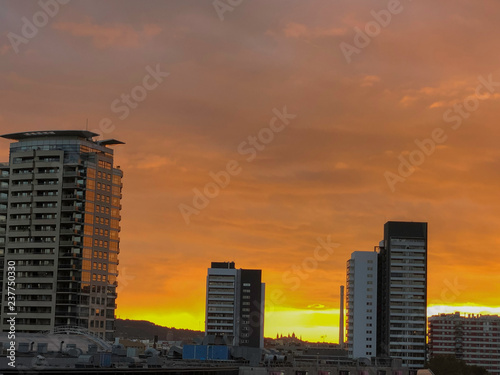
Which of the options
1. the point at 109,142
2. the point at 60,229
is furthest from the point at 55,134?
the point at 60,229

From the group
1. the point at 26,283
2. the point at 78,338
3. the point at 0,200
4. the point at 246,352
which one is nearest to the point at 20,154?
the point at 0,200

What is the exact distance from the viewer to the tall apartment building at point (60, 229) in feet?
605

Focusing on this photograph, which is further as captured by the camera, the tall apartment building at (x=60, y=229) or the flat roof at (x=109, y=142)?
the flat roof at (x=109, y=142)

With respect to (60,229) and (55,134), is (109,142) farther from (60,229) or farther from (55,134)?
(60,229)

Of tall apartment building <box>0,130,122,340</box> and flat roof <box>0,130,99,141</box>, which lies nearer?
tall apartment building <box>0,130,122,340</box>

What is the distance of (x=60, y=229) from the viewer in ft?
616

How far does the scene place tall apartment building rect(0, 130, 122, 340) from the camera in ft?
605

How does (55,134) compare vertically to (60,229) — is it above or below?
above

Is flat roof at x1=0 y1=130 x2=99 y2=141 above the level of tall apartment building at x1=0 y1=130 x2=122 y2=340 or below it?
above

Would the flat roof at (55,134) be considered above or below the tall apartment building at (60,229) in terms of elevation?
above

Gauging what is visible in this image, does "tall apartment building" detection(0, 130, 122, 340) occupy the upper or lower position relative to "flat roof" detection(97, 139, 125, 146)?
lower

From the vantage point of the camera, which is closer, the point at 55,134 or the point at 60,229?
the point at 60,229

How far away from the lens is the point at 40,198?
18925cm

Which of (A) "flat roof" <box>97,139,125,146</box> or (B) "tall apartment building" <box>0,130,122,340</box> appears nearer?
(B) "tall apartment building" <box>0,130,122,340</box>
